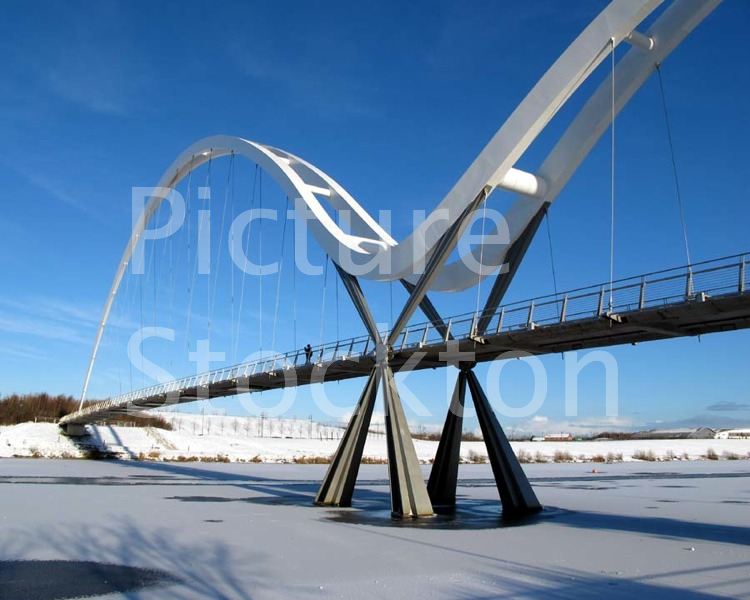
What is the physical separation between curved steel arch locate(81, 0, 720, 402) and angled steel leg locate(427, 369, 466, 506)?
415 centimetres

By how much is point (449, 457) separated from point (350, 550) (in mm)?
11114

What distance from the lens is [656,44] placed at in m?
18.2

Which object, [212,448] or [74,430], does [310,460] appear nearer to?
[212,448]

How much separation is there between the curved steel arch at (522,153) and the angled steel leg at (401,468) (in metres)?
4.72

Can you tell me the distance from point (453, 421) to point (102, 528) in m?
12.3

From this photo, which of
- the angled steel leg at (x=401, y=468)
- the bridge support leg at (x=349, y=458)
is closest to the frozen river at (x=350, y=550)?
the bridge support leg at (x=349, y=458)

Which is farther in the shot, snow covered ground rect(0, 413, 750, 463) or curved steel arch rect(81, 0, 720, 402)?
snow covered ground rect(0, 413, 750, 463)

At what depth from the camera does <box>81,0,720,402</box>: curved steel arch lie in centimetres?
1672

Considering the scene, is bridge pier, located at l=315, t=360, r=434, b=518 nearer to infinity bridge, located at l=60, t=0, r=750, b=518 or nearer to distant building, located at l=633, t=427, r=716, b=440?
infinity bridge, located at l=60, t=0, r=750, b=518

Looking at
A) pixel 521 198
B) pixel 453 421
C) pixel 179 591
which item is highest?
pixel 521 198

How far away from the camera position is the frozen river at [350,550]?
882 cm

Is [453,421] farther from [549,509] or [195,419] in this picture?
[195,419]

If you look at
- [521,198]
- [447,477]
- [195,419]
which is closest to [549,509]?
[447,477]

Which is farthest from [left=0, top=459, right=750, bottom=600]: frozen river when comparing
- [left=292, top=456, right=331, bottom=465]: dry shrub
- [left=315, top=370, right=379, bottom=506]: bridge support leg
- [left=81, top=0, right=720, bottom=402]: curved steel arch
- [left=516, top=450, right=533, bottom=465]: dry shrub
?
[left=516, top=450, right=533, bottom=465]: dry shrub
